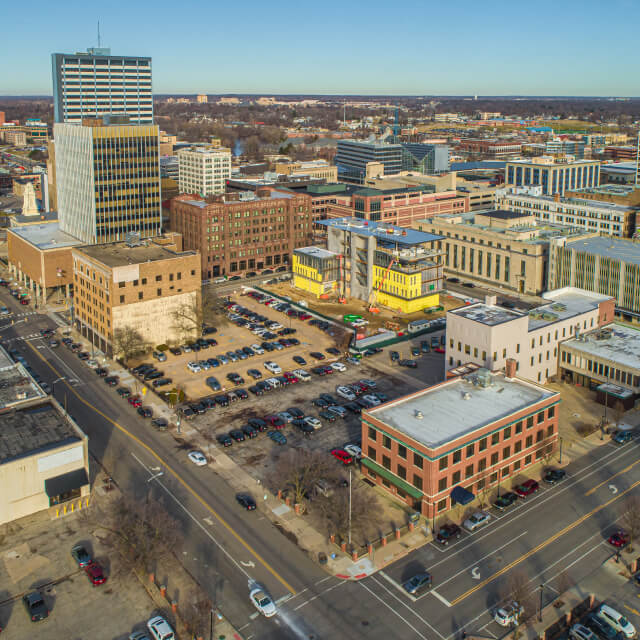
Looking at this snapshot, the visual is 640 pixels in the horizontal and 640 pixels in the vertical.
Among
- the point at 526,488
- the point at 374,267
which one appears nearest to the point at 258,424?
the point at 526,488

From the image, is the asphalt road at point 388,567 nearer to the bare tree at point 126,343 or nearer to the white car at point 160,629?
the white car at point 160,629

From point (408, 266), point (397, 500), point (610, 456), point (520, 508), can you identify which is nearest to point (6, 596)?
point (397, 500)

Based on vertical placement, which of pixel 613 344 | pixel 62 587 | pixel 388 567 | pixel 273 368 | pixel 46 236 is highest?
pixel 46 236

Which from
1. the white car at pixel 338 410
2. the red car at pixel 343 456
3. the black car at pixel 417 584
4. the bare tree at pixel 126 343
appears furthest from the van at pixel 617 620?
the bare tree at pixel 126 343

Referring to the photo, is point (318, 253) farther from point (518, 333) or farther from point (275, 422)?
point (275, 422)

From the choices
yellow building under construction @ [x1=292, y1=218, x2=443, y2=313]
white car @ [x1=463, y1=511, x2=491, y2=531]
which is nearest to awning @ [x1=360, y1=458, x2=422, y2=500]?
white car @ [x1=463, y1=511, x2=491, y2=531]
